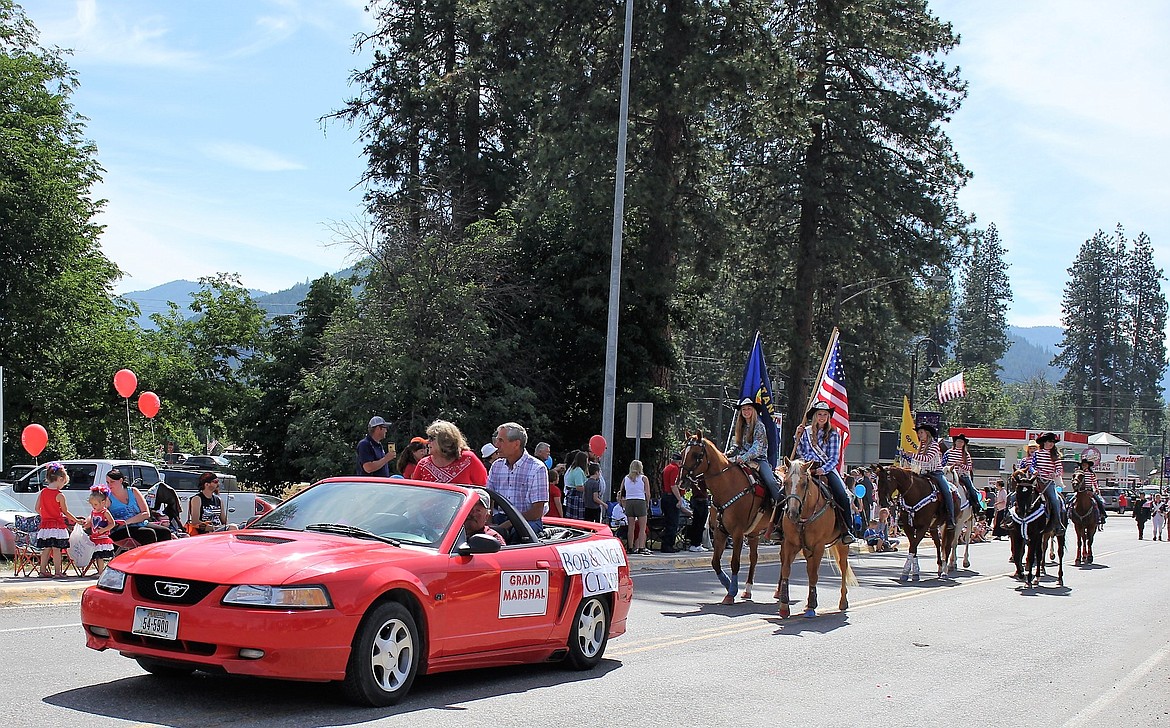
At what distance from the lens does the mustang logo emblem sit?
7.52 m

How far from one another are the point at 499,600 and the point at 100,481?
17691mm

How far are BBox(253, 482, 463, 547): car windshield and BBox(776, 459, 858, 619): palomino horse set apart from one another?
23.0ft

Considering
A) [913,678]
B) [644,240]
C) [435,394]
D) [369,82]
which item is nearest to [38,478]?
[435,394]

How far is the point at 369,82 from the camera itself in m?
45.7

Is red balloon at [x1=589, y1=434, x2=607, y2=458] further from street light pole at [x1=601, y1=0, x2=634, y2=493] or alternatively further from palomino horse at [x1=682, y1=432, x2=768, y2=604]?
palomino horse at [x1=682, y1=432, x2=768, y2=604]

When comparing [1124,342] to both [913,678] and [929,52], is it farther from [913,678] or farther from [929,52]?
[913,678]

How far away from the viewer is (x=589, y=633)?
33.5 feet

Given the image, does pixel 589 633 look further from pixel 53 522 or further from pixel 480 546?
pixel 53 522

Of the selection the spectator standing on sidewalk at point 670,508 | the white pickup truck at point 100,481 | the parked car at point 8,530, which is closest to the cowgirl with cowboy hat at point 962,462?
the spectator standing on sidewalk at point 670,508

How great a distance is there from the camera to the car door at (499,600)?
850 cm

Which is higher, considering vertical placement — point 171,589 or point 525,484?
point 525,484

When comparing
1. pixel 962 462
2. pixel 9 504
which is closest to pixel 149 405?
pixel 9 504

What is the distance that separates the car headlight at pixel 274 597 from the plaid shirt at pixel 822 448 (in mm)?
9585

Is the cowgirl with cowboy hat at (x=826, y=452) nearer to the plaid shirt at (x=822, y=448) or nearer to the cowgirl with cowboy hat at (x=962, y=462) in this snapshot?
the plaid shirt at (x=822, y=448)
